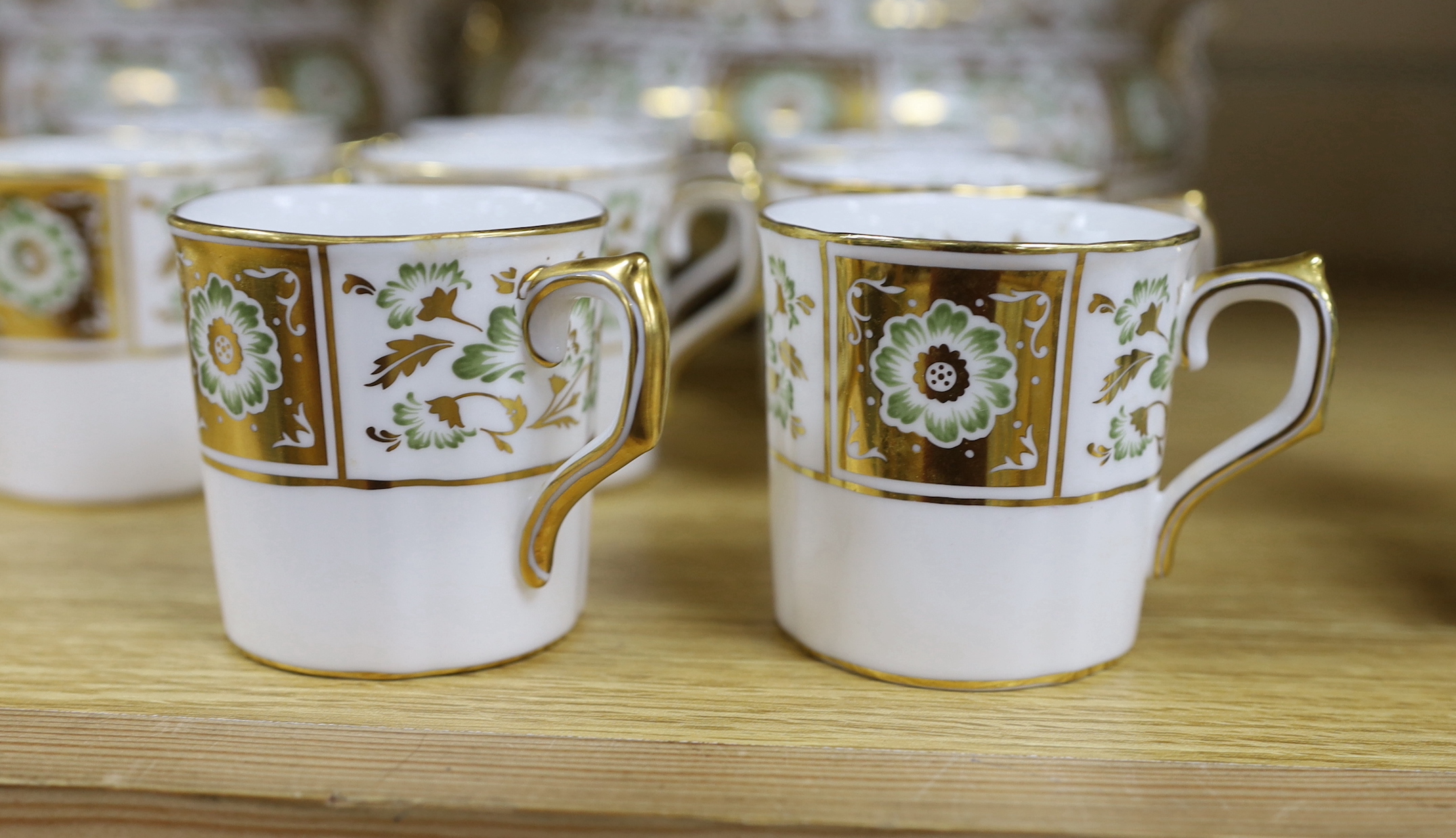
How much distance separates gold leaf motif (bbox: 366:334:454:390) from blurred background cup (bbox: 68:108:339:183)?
236 mm

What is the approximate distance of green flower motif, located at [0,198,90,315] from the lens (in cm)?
58

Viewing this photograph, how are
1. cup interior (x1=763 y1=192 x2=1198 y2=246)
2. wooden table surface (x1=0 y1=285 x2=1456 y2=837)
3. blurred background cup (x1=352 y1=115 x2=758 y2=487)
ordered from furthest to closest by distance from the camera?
blurred background cup (x1=352 y1=115 x2=758 y2=487)
cup interior (x1=763 y1=192 x2=1198 y2=246)
wooden table surface (x1=0 y1=285 x2=1456 y2=837)

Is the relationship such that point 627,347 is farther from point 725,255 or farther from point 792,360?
point 725,255

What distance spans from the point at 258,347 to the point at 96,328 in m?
0.21

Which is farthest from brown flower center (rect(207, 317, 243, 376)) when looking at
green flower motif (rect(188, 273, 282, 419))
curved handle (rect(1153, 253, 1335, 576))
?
curved handle (rect(1153, 253, 1335, 576))

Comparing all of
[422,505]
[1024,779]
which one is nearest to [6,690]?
[422,505]

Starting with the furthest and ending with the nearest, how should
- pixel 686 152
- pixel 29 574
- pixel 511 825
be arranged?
pixel 686 152
pixel 29 574
pixel 511 825

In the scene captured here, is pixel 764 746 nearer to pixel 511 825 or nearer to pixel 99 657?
pixel 511 825

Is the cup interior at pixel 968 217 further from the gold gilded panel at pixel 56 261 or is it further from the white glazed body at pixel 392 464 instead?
the gold gilded panel at pixel 56 261

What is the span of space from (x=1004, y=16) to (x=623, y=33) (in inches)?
8.5

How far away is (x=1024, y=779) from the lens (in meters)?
0.40

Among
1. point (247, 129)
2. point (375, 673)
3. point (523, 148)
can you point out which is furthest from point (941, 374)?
point (247, 129)

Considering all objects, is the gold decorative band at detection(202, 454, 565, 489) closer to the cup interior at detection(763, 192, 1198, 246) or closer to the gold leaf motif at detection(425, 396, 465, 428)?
Result: the gold leaf motif at detection(425, 396, 465, 428)

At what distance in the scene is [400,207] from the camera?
1.73 feet
